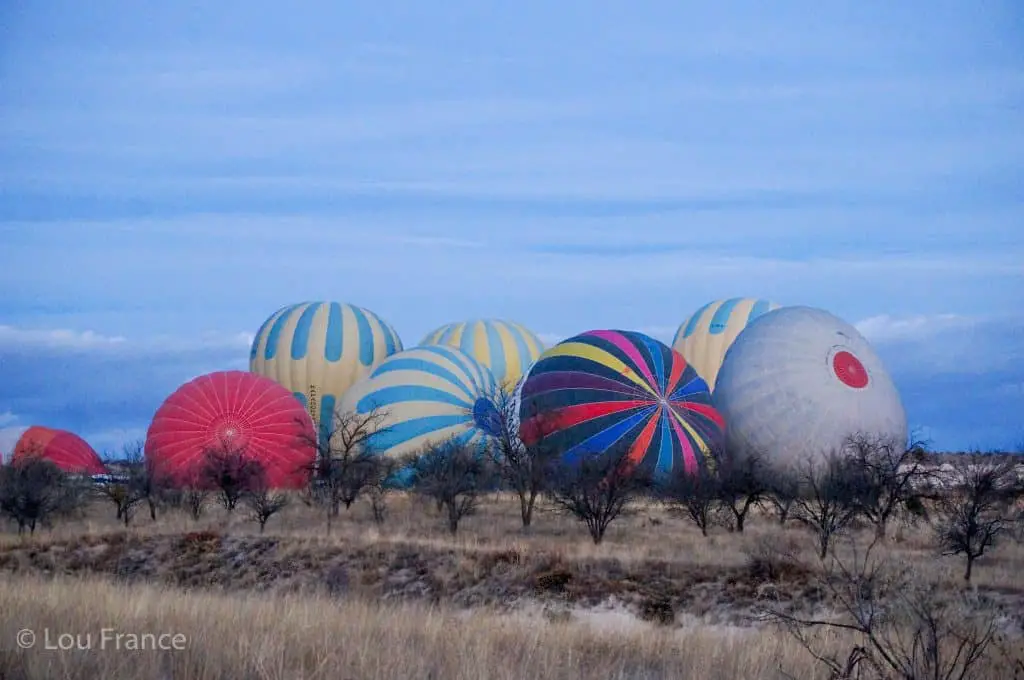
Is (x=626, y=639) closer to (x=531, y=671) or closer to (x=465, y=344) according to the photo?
(x=531, y=671)

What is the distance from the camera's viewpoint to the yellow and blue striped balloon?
35.9 meters

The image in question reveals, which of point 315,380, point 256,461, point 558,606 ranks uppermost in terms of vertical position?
point 315,380

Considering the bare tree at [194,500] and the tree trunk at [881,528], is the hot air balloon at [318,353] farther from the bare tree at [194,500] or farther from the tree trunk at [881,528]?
the tree trunk at [881,528]

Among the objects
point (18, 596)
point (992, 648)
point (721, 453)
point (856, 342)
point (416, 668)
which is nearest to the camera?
point (416, 668)

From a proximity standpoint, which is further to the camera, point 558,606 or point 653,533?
point 653,533

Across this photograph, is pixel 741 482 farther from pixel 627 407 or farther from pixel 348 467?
pixel 348 467

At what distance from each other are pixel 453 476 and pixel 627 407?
771 centimetres

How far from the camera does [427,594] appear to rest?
18.2 m

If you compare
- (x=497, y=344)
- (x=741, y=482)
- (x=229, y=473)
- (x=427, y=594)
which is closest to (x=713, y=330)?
(x=497, y=344)

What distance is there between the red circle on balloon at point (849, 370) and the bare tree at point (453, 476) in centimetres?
1058

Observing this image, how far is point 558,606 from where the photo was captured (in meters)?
17.0

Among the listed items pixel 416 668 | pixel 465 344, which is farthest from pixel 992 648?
pixel 465 344

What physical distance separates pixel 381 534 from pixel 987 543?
37.1 ft

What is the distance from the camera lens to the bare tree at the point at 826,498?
21328mm
